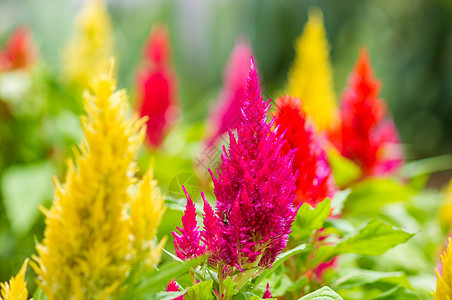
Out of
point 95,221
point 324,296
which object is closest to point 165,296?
point 95,221

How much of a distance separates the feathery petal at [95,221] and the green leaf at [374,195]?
125cm

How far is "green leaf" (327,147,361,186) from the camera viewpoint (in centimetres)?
179

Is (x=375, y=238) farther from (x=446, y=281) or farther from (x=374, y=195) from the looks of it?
(x=374, y=195)

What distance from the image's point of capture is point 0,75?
2.55m

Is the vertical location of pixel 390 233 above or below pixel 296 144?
below

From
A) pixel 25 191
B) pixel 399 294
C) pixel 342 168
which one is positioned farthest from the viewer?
pixel 25 191

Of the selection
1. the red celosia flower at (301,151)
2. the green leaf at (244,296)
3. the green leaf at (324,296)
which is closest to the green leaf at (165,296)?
the green leaf at (244,296)

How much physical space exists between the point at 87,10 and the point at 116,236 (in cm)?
229

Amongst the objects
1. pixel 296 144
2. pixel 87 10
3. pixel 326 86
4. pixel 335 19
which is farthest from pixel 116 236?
pixel 335 19

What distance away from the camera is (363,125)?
186 cm

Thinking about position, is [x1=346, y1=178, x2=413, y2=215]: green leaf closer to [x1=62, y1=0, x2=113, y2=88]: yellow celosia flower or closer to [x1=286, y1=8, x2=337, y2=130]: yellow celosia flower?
[x1=286, y1=8, x2=337, y2=130]: yellow celosia flower

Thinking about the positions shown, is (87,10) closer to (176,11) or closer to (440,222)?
(440,222)

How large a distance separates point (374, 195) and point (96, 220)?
131 cm

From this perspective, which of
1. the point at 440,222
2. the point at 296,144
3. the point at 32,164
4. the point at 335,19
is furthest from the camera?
the point at 335,19
